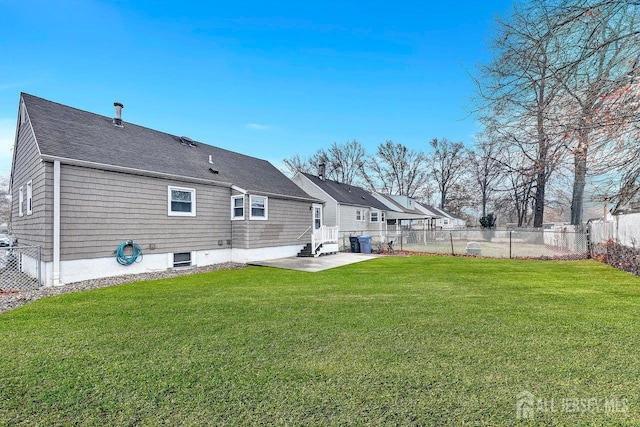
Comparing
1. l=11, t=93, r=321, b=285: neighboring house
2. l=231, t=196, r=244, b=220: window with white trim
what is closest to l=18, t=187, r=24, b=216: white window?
l=11, t=93, r=321, b=285: neighboring house

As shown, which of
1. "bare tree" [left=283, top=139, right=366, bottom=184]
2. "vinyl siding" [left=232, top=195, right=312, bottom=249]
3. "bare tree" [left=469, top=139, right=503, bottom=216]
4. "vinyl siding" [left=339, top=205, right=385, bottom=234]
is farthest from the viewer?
"bare tree" [left=283, top=139, right=366, bottom=184]

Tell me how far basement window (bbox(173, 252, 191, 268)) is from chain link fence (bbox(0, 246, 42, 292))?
337 cm

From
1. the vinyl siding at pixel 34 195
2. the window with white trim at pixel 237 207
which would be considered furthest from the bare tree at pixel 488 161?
the vinyl siding at pixel 34 195

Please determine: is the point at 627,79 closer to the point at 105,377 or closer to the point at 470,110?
the point at 470,110

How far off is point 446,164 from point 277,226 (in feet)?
118

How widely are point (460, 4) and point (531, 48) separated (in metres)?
3.67

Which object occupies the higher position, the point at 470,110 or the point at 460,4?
the point at 460,4

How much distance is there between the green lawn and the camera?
2.27 metres

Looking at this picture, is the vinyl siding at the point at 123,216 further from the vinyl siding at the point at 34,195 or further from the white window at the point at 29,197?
the white window at the point at 29,197

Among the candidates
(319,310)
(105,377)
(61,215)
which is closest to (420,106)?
(319,310)

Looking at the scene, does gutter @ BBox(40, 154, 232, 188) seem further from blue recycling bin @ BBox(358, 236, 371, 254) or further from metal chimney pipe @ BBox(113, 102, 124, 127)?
blue recycling bin @ BBox(358, 236, 371, 254)

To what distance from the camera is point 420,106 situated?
587 inches

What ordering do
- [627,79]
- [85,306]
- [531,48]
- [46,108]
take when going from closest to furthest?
[627,79] → [531,48] → [85,306] → [46,108]

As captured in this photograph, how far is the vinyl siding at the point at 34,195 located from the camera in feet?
24.2
